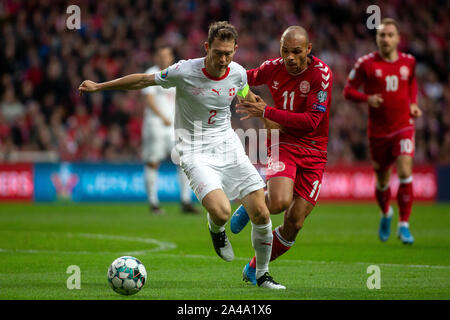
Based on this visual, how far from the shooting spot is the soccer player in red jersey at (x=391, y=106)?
9594mm

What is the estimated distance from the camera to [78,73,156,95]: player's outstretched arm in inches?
246

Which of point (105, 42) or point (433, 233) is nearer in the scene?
point (433, 233)

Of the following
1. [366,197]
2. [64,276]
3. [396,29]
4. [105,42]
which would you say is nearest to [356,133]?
[366,197]

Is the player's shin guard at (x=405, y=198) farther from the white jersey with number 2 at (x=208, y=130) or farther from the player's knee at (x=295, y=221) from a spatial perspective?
the white jersey with number 2 at (x=208, y=130)

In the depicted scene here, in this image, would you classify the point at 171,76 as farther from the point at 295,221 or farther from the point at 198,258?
the point at 198,258

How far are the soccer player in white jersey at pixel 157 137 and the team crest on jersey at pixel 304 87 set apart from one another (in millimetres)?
7155

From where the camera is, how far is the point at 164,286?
20.1ft

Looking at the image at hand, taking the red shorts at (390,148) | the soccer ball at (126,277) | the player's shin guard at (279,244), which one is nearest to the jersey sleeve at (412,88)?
the red shorts at (390,148)

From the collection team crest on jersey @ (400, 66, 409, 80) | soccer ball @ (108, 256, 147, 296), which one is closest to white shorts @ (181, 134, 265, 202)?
soccer ball @ (108, 256, 147, 296)

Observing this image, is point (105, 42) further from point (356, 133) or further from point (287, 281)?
point (287, 281)

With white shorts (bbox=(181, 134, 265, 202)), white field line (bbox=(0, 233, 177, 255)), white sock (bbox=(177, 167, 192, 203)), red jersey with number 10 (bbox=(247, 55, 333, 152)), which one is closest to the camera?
white shorts (bbox=(181, 134, 265, 202))

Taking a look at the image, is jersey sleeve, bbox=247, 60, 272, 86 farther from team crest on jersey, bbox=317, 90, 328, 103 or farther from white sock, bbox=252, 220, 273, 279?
white sock, bbox=252, 220, 273, 279

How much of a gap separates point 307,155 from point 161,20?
1547 centimetres

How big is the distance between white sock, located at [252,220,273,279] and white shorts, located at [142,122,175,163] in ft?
27.3
